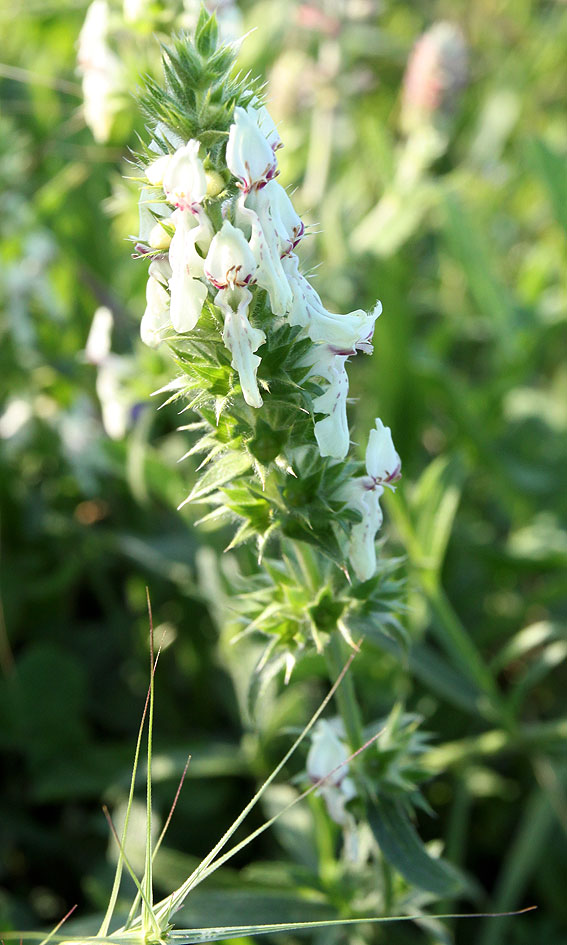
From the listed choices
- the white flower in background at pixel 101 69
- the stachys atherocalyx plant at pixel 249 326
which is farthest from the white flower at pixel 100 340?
the stachys atherocalyx plant at pixel 249 326

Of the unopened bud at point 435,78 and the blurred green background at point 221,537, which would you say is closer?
the blurred green background at point 221,537

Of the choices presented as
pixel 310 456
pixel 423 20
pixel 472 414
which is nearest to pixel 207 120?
pixel 310 456

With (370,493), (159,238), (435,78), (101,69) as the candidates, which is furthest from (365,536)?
(435,78)

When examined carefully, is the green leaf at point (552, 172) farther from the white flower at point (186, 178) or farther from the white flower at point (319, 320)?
the white flower at point (186, 178)

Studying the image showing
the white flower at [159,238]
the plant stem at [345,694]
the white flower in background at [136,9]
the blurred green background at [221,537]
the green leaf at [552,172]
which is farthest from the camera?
the green leaf at [552,172]

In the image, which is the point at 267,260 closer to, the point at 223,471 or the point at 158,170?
the point at 158,170

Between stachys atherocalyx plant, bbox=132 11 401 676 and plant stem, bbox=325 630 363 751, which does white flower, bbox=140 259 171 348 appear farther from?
plant stem, bbox=325 630 363 751

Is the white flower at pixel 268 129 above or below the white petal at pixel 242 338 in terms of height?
above
